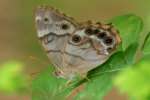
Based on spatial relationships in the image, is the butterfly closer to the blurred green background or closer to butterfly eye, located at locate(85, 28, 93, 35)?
butterfly eye, located at locate(85, 28, 93, 35)

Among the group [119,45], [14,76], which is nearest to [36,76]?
[119,45]

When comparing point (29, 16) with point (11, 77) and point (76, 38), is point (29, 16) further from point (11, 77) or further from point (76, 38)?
point (11, 77)

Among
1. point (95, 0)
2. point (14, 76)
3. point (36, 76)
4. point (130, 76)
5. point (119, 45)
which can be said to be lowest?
point (95, 0)

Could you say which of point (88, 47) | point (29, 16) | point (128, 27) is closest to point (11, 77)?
point (128, 27)

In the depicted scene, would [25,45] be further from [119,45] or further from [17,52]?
[119,45]

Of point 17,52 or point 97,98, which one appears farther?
point 17,52

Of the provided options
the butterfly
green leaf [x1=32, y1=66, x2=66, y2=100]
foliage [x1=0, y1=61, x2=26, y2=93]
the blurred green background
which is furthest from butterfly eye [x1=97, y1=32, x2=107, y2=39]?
the blurred green background

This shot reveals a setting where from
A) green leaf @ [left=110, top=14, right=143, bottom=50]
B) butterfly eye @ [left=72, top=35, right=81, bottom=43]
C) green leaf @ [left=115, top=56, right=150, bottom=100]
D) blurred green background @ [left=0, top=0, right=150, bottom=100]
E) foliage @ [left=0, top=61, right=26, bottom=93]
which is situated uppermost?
green leaf @ [left=115, top=56, right=150, bottom=100]
